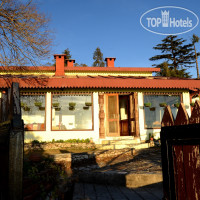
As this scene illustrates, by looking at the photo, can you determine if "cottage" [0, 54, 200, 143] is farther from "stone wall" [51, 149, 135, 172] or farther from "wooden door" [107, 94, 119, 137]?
→ "stone wall" [51, 149, 135, 172]

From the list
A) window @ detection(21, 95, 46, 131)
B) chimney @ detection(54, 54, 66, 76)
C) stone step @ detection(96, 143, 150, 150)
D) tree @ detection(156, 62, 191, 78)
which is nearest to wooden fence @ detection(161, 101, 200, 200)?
stone step @ detection(96, 143, 150, 150)

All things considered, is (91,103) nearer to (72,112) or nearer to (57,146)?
(72,112)

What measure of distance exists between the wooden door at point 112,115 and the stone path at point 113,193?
7582 mm

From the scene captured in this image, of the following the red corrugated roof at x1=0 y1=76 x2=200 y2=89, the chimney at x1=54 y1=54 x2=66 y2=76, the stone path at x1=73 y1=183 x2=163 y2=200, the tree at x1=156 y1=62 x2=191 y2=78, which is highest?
the tree at x1=156 y1=62 x2=191 y2=78

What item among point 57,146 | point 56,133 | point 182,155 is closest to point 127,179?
point 182,155

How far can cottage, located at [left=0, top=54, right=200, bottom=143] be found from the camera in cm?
1112

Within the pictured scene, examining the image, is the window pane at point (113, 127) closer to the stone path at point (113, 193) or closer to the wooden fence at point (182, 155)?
the stone path at point (113, 193)

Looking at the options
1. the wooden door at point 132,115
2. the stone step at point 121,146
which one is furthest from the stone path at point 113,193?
the wooden door at point 132,115

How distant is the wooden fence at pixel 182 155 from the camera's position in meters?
1.34

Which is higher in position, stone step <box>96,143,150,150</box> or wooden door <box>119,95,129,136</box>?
wooden door <box>119,95,129,136</box>

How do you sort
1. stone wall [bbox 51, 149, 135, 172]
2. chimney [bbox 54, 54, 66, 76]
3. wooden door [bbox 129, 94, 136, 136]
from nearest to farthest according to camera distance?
stone wall [bbox 51, 149, 135, 172] → wooden door [bbox 129, 94, 136, 136] → chimney [bbox 54, 54, 66, 76]

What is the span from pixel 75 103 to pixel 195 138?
34.6 ft

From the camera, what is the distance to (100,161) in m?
8.30

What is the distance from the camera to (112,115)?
12.1 m
